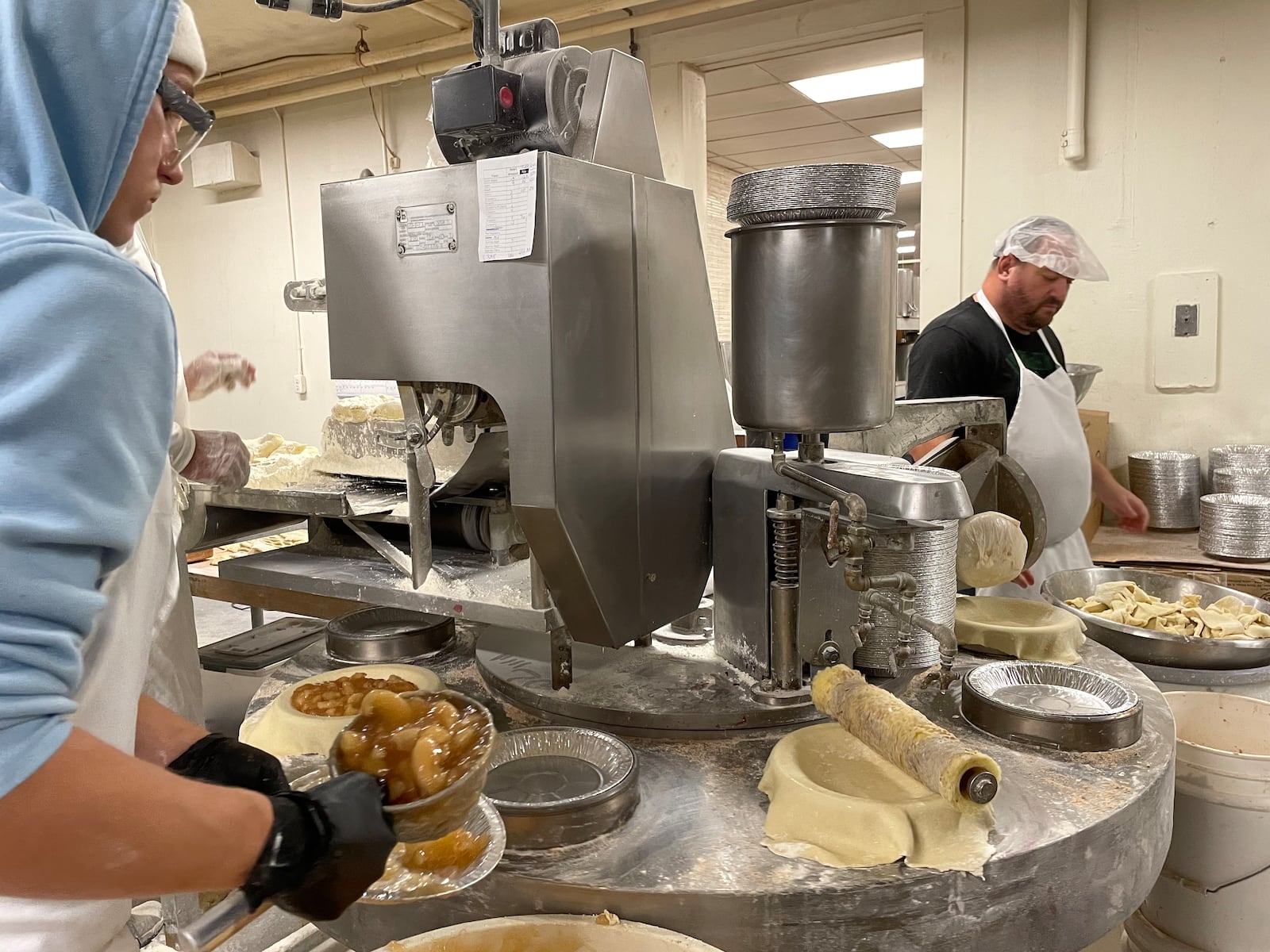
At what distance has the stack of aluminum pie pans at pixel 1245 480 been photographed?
3.49 m

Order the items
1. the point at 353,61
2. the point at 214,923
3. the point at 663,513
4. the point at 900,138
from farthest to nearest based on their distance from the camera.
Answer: the point at 900,138 < the point at 353,61 < the point at 663,513 < the point at 214,923

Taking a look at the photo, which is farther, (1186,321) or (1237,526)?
(1186,321)

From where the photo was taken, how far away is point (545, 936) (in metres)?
1.07

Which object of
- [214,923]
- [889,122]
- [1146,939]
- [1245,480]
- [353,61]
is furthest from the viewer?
[889,122]

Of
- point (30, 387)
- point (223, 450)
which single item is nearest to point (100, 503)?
point (30, 387)

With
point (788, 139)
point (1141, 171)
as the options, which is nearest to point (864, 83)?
point (788, 139)

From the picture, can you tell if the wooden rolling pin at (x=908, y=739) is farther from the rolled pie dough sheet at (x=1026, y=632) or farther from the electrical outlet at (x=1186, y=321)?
the electrical outlet at (x=1186, y=321)

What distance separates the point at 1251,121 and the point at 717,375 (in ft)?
10.7

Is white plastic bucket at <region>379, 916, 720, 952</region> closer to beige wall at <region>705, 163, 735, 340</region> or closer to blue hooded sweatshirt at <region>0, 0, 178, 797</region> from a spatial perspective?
blue hooded sweatshirt at <region>0, 0, 178, 797</region>

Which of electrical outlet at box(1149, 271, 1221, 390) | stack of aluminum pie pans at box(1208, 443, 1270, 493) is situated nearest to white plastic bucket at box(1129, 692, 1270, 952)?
stack of aluminum pie pans at box(1208, 443, 1270, 493)

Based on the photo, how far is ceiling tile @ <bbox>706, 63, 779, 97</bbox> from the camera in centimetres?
536

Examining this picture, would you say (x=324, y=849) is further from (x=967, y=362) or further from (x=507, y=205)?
(x=967, y=362)

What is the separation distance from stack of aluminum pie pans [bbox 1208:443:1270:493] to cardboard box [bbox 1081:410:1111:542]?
1.36 feet

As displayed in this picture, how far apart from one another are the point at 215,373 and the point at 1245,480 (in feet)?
11.9
